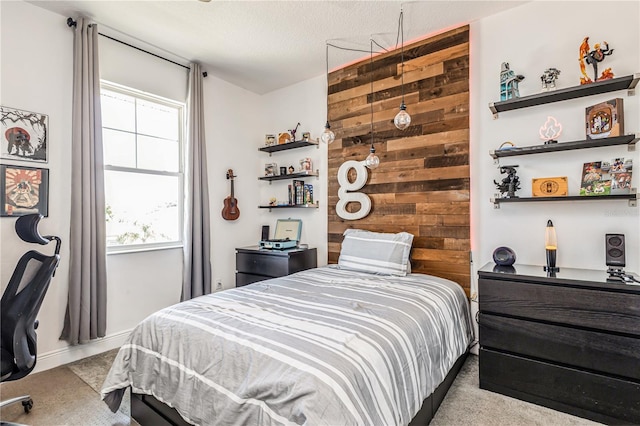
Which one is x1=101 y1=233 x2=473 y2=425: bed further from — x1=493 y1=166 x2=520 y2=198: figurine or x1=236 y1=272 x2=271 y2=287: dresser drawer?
x1=236 y1=272 x2=271 y2=287: dresser drawer

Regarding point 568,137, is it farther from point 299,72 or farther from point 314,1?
point 299,72

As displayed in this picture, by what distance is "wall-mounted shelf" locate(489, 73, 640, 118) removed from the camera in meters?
2.03

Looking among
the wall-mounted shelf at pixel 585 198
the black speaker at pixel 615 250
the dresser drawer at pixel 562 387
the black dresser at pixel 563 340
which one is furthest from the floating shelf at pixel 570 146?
the dresser drawer at pixel 562 387

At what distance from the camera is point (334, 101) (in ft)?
11.7

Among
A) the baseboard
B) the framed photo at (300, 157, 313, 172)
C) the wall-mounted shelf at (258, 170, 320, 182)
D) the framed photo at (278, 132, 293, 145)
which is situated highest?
the framed photo at (278, 132, 293, 145)

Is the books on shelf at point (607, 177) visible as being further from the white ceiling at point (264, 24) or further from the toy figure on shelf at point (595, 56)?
the white ceiling at point (264, 24)

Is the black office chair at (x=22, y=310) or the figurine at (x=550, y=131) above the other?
the figurine at (x=550, y=131)

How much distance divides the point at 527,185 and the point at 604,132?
1.79 feet

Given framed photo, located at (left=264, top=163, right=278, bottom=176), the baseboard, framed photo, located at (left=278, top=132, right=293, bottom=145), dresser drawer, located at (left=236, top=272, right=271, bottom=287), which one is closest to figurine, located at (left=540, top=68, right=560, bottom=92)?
framed photo, located at (left=278, top=132, right=293, bottom=145)

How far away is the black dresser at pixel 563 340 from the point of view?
5.69 feet

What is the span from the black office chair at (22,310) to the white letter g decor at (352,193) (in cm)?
242

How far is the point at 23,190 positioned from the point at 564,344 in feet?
12.3

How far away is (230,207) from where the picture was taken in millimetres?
3781

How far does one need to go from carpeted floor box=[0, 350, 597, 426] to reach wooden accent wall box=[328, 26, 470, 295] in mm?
928
